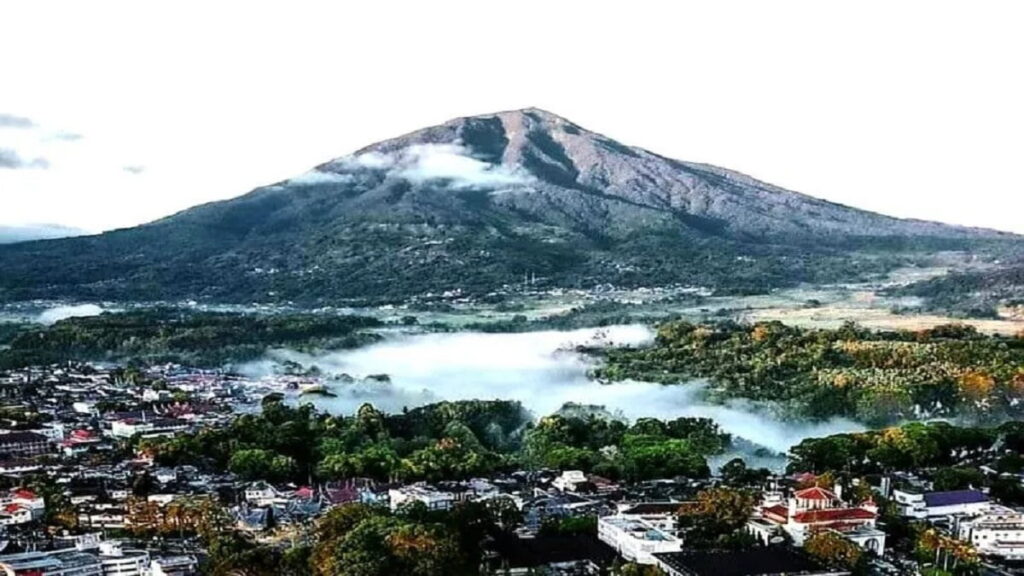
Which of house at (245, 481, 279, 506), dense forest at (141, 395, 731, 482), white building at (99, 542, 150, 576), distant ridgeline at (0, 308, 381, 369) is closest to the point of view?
white building at (99, 542, 150, 576)

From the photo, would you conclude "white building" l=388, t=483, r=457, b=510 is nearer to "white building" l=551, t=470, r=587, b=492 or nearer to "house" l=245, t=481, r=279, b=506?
"house" l=245, t=481, r=279, b=506

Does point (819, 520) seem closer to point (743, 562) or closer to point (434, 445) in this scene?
point (743, 562)

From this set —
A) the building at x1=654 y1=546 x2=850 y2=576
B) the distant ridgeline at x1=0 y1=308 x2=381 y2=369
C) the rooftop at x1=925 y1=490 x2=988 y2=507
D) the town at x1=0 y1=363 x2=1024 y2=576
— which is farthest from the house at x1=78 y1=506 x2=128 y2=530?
the distant ridgeline at x1=0 y1=308 x2=381 y2=369

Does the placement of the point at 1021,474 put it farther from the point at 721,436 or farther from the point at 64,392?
the point at 64,392

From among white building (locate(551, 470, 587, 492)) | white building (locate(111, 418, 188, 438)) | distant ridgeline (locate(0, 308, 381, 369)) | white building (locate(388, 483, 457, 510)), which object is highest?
distant ridgeline (locate(0, 308, 381, 369))

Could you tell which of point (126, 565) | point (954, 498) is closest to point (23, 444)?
point (126, 565)

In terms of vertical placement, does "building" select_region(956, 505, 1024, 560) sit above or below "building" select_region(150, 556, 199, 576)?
below

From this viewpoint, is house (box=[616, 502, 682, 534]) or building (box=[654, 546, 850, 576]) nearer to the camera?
building (box=[654, 546, 850, 576])

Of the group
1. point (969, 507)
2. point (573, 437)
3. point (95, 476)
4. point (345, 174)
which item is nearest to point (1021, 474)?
A: point (969, 507)
